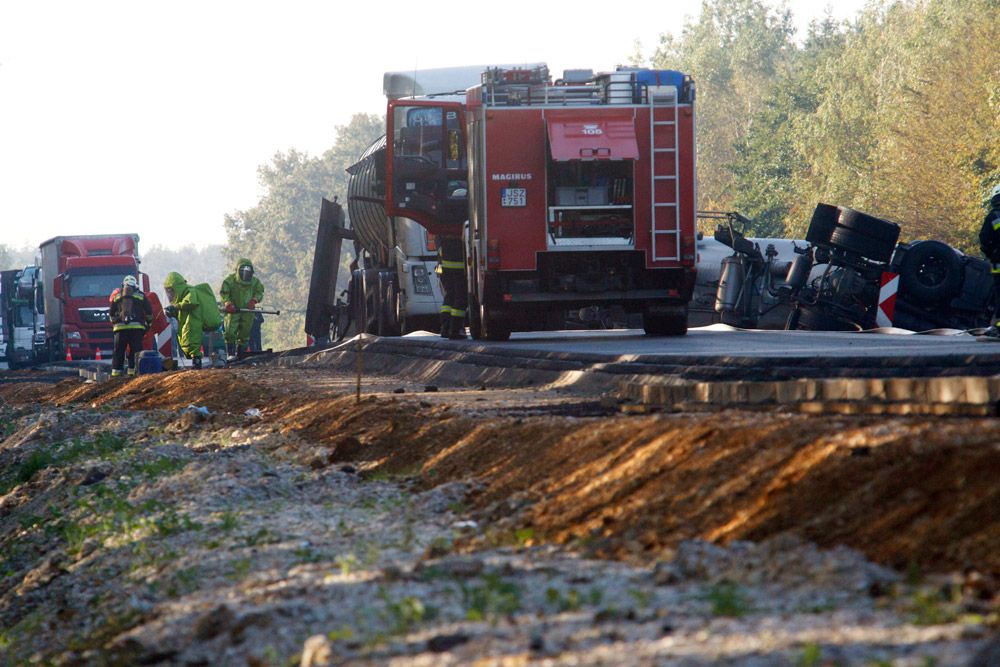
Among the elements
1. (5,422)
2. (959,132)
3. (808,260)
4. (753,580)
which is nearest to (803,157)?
(959,132)

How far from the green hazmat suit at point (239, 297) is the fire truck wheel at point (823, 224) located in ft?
28.8

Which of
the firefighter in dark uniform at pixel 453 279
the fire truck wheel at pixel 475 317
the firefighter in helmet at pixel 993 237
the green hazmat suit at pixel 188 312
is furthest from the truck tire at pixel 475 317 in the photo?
the firefighter in helmet at pixel 993 237

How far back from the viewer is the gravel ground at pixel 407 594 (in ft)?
12.6

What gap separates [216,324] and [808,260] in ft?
31.5

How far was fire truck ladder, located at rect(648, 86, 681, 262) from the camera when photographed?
1909 cm

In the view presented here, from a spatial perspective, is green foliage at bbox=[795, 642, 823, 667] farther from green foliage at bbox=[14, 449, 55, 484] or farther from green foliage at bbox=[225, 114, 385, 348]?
green foliage at bbox=[225, 114, 385, 348]

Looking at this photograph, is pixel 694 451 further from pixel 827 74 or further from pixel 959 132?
pixel 827 74

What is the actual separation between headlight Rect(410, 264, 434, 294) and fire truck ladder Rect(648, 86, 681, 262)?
6412mm

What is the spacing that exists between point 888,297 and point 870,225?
→ 1.24 metres

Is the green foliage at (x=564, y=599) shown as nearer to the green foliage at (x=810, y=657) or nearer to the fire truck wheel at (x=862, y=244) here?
the green foliage at (x=810, y=657)

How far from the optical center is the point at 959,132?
170ft

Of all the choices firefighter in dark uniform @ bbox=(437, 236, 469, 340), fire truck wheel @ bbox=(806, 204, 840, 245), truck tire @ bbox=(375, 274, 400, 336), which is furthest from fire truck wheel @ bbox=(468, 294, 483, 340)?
fire truck wheel @ bbox=(806, 204, 840, 245)

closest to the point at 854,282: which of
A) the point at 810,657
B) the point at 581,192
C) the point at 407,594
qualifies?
the point at 581,192

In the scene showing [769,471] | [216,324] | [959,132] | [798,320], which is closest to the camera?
[769,471]
